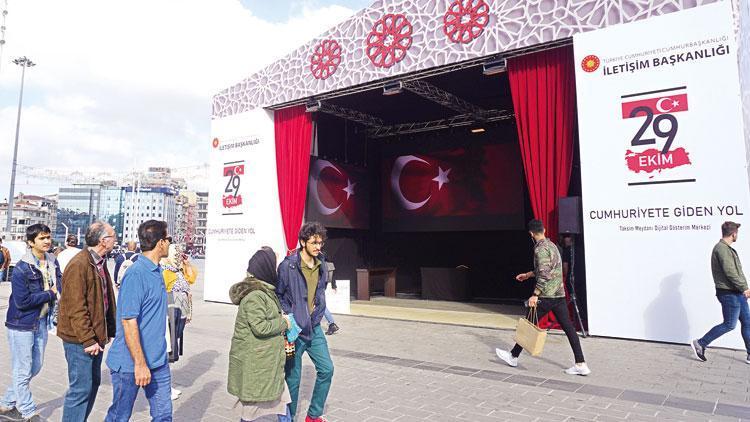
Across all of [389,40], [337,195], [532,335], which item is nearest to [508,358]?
[532,335]

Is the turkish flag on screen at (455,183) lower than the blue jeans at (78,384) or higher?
higher

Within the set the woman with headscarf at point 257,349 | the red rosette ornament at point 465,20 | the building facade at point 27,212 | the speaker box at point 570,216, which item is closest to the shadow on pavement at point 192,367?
the woman with headscarf at point 257,349

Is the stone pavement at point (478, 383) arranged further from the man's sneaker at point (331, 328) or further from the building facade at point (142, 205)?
the building facade at point (142, 205)

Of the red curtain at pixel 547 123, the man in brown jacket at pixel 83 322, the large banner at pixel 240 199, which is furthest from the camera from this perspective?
the large banner at pixel 240 199

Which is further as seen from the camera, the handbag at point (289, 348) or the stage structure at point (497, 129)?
the stage structure at point (497, 129)

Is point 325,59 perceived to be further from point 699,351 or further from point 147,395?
point 147,395

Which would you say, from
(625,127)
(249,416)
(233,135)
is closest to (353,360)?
(249,416)

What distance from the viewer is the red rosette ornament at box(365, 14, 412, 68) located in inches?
362

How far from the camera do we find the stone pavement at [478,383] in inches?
149

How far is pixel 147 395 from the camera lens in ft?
8.68

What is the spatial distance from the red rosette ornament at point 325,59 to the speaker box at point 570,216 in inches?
220

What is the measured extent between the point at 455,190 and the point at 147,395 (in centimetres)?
1141

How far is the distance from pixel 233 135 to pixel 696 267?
33.3 ft

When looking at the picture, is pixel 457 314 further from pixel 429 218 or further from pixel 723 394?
pixel 723 394
